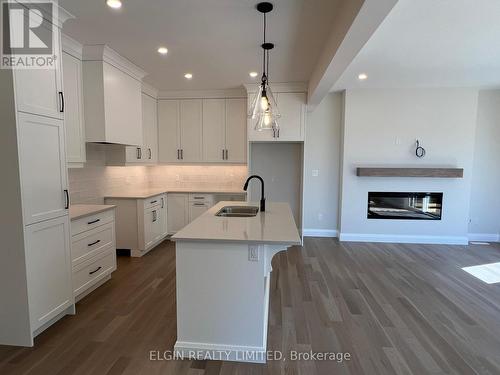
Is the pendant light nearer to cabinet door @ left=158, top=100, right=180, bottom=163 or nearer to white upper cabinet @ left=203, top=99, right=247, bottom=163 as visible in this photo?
white upper cabinet @ left=203, top=99, right=247, bottom=163

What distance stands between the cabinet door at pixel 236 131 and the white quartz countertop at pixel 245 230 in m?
2.50

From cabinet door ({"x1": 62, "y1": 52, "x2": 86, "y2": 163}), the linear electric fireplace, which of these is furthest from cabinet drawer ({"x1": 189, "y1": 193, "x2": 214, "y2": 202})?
the linear electric fireplace

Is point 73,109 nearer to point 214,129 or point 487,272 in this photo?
point 214,129

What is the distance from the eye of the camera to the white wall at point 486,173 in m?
4.73

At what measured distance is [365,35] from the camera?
197 cm

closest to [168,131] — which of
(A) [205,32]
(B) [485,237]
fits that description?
(A) [205,32]

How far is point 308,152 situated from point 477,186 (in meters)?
3.01

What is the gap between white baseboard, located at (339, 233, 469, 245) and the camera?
476cm

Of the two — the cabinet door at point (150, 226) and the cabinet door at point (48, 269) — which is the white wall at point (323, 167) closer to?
the cabinet door at point (150, 226)

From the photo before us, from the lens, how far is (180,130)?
5094 millimetres

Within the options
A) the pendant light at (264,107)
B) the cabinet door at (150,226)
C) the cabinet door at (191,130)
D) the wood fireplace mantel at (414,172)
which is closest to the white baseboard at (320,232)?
the wood fireplace mantel at (414,172)

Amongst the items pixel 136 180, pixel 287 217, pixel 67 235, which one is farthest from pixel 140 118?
pixel 287 217

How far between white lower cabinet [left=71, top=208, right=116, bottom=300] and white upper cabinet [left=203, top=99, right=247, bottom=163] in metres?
2.26

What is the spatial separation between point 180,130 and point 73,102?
2075mm
